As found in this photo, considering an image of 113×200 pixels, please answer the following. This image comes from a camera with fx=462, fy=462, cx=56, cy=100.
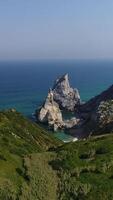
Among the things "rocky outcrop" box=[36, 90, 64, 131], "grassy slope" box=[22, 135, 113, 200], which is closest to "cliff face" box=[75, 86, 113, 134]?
"rocky outcrop" box=[36, 90, 64, 131]

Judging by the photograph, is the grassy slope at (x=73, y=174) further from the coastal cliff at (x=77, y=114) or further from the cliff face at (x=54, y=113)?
the cliff face at (x=54, y=113)

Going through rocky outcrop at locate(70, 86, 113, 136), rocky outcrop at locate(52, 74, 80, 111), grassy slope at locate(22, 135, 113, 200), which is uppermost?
rocky outcrop at locate(52, 74, 80, 111)

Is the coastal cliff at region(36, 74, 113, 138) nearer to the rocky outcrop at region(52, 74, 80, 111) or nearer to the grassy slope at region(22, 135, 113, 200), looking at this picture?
the rocky outcrop at region(52, 74, 80, 111)

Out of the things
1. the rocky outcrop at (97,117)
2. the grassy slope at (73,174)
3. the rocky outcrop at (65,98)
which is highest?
the rocky outcrop at (65,98)

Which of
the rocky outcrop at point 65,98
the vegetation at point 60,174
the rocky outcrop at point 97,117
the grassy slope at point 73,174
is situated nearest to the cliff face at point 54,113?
the rocky outcrop at point 65,98

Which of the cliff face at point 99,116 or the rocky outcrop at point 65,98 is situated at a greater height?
the rocky outcrop at point 65,98

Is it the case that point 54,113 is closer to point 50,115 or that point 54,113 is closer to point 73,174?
point 50,115

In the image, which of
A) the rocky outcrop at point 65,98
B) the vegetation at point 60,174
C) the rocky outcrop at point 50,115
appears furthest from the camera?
the rocky outcrop at point 65,98

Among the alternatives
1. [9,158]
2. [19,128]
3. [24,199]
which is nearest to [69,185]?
[24,199]

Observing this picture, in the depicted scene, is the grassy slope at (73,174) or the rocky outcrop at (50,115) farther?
the rocky outcrop at (50,115)
